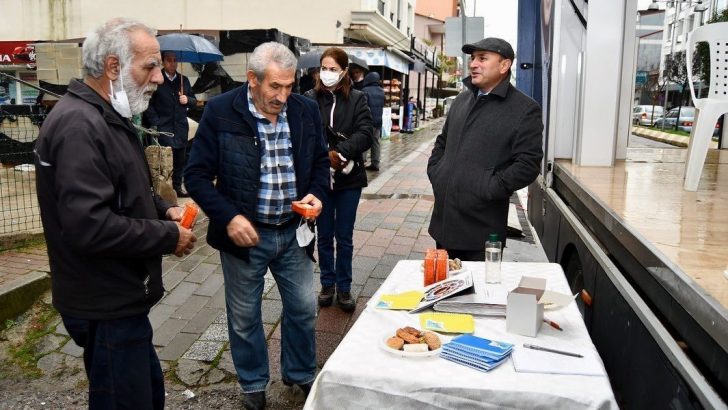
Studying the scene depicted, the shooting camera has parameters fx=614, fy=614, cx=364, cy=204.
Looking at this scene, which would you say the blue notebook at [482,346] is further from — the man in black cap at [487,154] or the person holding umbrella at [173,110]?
the person holding umbrella at [173,110]

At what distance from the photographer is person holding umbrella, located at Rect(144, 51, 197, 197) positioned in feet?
25.0

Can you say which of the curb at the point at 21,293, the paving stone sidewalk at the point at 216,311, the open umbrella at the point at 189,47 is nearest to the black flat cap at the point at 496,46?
the paving stone sidewalk at the point at 216,311

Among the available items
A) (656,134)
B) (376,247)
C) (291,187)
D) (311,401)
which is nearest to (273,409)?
(291,187)

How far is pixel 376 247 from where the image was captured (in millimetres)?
6273

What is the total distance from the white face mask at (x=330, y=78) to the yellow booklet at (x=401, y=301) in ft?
6.77

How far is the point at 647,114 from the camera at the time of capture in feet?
34.0

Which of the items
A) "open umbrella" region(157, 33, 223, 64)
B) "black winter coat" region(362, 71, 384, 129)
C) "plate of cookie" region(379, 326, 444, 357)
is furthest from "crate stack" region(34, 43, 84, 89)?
"plate of cookie" region(379, 326, 444, 357)

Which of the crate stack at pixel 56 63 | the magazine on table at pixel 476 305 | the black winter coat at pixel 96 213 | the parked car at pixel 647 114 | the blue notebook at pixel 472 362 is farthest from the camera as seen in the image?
the crate stack at pixel 56 63

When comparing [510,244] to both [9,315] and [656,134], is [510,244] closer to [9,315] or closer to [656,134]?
[9,315]

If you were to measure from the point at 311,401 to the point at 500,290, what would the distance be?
1.03 m

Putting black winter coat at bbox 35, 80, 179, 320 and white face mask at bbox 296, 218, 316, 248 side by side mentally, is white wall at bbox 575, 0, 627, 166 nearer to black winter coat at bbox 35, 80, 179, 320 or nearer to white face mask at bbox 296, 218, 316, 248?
white face mask at bbox 296, 218, 316, 248

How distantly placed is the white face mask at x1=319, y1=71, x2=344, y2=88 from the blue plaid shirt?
1213 millimetres

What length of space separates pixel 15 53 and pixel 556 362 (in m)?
20.7

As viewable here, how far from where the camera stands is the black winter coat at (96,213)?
196cm
